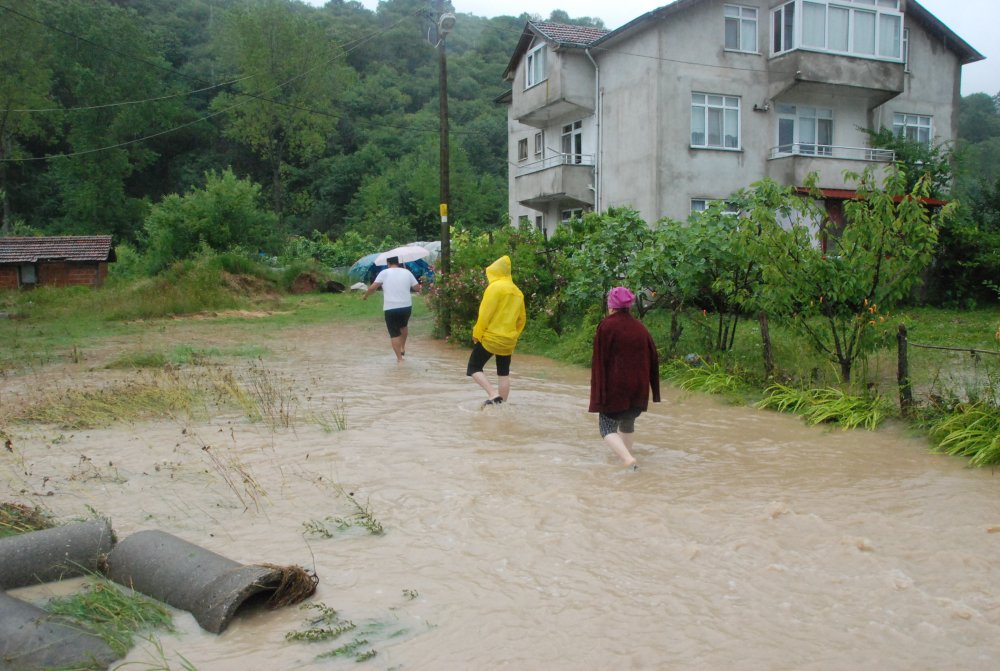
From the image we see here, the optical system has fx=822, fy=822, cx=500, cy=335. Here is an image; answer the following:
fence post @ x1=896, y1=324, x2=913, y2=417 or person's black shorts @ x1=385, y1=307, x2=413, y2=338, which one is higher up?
person's black shorts @ x1=385, y1=307, x2=413, y2=338

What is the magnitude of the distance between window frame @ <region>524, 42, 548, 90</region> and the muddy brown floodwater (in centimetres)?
2024

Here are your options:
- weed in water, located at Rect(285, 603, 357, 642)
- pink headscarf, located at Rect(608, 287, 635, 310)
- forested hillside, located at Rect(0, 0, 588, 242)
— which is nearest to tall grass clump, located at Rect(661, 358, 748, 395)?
pink headscarf, located at Rect(608, 287, 635, 310)

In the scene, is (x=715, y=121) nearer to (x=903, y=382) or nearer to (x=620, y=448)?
(x=903, y=382)

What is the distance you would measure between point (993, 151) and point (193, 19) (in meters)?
58.9

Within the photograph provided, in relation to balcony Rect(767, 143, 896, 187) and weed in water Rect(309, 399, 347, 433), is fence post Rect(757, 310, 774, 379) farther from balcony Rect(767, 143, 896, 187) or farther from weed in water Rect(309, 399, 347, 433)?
balcony Rect(767, 143, 896, 187)

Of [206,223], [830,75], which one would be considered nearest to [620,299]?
[830,75]

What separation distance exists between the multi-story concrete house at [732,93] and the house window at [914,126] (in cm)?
5

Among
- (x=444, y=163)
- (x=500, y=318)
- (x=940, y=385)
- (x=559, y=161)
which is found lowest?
(x=940, y=385)

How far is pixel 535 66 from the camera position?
2830cm

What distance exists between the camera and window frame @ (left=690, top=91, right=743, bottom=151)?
947 inches

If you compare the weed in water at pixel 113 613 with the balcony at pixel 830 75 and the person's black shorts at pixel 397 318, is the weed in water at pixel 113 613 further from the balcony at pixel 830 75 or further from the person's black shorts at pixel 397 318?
the balcony at pixel 830 75

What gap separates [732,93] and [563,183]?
5764mm

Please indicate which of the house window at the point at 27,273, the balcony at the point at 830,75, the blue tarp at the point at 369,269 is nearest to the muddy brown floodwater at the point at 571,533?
the balcony at the point at 830,75

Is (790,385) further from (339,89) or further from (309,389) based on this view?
(339,89)
